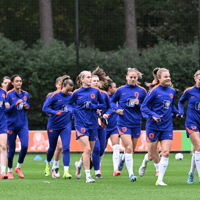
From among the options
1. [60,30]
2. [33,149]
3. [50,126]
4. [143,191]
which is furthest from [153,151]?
[60,30]

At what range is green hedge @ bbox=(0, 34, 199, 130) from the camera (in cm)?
2086

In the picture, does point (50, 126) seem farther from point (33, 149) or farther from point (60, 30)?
point (60, 30)

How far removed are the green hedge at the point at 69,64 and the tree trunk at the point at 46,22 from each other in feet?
7.83

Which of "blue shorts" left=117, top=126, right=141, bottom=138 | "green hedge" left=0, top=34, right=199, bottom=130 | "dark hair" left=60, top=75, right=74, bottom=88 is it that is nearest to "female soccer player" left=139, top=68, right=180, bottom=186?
"blue shorts" left=117, top=126, right=141, bottom=138

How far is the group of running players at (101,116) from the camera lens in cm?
912

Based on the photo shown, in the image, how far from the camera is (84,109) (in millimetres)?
9625

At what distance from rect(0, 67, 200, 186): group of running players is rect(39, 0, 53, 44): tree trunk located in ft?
41.6

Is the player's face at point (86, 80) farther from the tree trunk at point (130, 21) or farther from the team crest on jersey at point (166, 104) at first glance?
the tree trunk at point (130, 21)

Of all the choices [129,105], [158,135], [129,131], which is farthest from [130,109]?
[158,135]

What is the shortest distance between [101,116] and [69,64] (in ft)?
37.4

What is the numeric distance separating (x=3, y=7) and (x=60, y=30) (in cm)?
301

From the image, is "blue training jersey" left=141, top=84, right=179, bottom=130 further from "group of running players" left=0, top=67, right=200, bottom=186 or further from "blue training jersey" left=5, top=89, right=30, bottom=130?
"blue training jersey" left=5, top=89, right=30, bottom=130

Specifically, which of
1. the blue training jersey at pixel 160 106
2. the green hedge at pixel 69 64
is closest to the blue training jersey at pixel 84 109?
the blue training jersey at pixel 160 106

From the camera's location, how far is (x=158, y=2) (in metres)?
26.2
